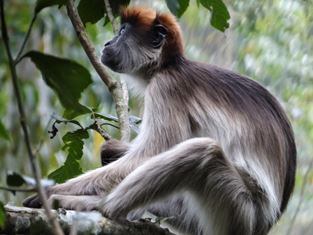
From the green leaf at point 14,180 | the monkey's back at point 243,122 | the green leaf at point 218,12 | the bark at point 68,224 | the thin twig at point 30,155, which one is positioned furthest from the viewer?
the monkey's back at point 243,122

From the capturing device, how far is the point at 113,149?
14.4 ft

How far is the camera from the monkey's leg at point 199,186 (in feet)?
12.5

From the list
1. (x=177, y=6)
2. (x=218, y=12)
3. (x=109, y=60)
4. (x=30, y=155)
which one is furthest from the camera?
(x=109, y=60)

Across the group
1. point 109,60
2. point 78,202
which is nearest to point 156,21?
point 109,60

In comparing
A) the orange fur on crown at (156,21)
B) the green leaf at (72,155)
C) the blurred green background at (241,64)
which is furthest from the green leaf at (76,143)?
the blurred green background at (241,64)

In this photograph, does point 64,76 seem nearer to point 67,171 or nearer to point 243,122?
point 67,171

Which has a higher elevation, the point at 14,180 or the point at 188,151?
the point at 14,180

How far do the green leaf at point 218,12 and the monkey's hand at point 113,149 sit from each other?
914mm

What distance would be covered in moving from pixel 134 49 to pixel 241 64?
16.5 feet

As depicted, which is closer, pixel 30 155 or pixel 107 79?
pixel 30 155

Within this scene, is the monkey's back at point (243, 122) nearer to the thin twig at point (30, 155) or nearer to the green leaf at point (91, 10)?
the green leaf at point (91, 10)

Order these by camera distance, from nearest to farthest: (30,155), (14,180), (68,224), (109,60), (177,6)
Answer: (30,155) → (14,180) → (68,224) → (177,6) → (109,60)

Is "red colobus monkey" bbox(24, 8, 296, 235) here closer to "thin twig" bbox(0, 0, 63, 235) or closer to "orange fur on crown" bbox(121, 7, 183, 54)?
"orange fur on crown" bbox(121, 7, 183, 54)

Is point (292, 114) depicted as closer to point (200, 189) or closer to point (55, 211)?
point (200, 189)
